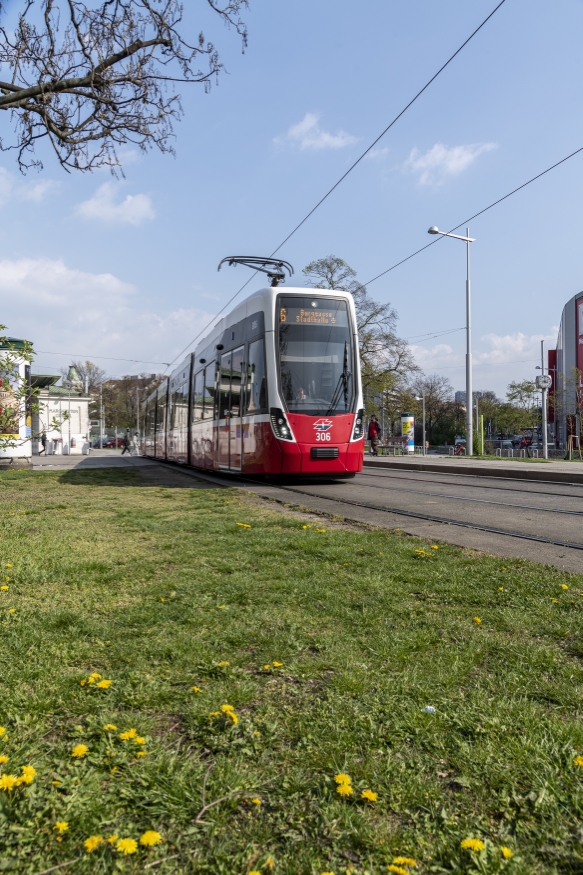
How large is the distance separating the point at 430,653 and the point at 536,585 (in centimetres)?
155

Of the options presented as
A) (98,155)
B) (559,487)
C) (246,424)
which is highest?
(98,155)

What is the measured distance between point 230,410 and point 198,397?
4.48m

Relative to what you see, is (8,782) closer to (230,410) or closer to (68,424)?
(230,410)

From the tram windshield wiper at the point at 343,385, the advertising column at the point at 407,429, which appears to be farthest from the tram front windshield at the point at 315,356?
the advertising column at the point at 407,429

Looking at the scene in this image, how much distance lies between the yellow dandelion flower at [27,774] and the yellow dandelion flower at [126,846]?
39cm

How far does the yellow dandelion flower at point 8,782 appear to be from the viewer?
6.19 feet

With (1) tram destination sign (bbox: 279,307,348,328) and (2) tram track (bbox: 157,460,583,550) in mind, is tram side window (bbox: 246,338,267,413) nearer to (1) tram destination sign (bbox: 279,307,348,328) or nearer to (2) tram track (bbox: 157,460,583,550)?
(1) tram destination sign (bbox: 279,307,348,328)

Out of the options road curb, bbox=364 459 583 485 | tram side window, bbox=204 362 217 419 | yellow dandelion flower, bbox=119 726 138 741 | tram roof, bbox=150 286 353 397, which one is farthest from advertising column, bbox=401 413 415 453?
yellow dandelion flower, bbox=119 726 138 741

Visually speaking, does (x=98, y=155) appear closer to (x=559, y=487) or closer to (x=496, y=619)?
(x=496, y=619)

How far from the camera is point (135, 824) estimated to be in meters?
1.80

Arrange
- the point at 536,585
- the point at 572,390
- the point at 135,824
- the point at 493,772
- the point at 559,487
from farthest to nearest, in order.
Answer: the point at 572,390 → the point at 559,487 → the point at 536,585 → the point at 493,772 → the point at 135,824

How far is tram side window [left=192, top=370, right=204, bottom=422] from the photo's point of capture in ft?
59.8

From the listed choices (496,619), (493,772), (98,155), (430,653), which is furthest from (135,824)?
(98,155)

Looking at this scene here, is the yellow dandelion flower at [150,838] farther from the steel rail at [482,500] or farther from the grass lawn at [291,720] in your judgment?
the steel rail at [482,500]
